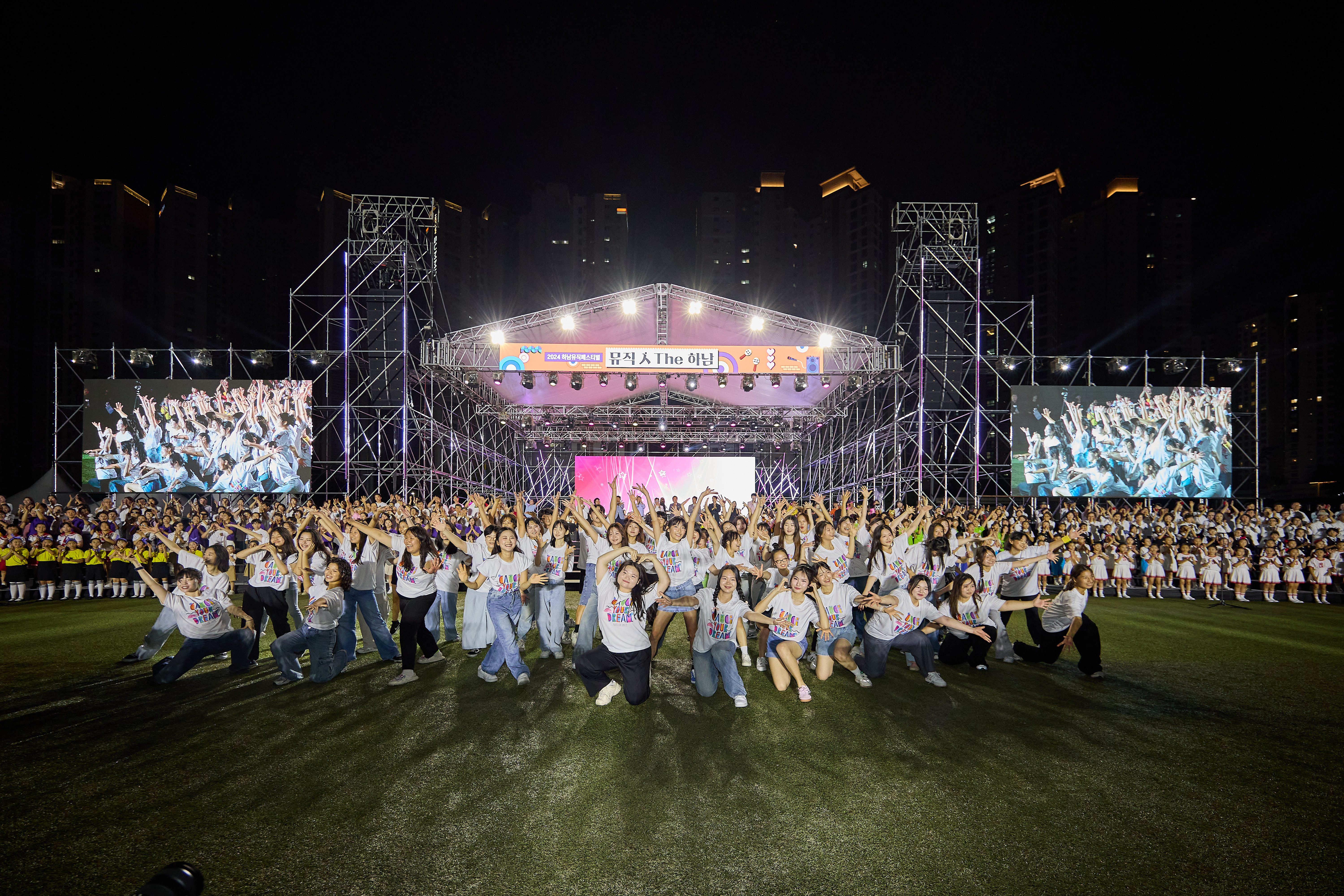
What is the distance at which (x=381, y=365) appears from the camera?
1995 cm

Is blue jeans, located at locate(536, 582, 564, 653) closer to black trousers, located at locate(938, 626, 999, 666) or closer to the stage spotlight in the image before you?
black trousers, located at locate(938, 626, 999, 666)

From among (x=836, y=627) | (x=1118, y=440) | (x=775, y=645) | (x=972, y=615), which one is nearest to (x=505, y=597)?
(x=775, y=645)

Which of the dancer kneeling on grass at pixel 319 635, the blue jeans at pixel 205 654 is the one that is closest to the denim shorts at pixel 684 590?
the dancer kneeling on grass at pixel 319 635

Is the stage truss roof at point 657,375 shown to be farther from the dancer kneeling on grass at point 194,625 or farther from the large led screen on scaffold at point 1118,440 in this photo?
the dancer kneeling on grass at point 194,625

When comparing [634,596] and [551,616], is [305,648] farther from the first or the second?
[634,596]

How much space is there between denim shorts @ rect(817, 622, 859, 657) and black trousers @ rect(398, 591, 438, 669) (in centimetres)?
384

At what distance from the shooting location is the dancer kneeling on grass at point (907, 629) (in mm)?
6344

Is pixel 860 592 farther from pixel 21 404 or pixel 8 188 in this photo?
pixel 21 404

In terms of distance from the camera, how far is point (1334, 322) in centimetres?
7244

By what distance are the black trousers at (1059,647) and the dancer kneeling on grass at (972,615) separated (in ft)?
0.84

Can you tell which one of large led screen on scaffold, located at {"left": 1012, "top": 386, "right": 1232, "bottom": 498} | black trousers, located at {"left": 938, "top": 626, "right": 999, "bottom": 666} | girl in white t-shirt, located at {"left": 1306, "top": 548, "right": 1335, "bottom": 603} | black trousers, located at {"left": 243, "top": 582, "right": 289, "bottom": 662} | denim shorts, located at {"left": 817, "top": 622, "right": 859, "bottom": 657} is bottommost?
girl in white t-shirt, located at {"left": 1306, "top": 548, "right": 1335, "bottom": 603}

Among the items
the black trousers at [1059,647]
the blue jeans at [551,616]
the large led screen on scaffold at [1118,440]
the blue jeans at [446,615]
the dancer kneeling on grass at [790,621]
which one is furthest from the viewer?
the large led screen on scaffold at [1118,440]

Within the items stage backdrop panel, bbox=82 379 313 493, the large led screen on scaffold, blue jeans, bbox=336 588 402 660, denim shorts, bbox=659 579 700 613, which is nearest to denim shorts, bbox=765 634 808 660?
denim shorts, bbox=659 579 700 613

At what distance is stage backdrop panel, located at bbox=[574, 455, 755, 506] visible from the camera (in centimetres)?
2938
